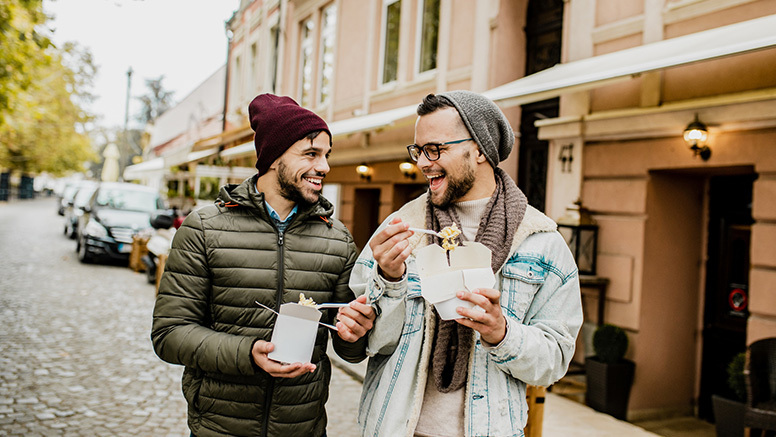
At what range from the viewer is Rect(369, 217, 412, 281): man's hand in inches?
66.9

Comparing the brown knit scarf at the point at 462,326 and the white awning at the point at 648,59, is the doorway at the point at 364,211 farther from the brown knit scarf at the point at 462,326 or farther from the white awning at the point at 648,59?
the brown knit scarf at the point at 462,326

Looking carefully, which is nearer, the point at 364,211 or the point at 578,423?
the point at 578,423

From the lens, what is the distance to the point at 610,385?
568cm

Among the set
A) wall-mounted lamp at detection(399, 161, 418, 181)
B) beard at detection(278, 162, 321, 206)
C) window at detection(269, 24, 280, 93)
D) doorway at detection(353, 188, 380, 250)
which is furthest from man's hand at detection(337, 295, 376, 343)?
window at detection(269, 24, 280, 93)

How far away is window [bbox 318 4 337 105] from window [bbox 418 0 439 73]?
12.4 ft

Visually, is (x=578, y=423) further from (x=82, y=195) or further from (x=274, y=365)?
(x=82, y=195)

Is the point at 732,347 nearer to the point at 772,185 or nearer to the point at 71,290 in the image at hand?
the point at 772,185

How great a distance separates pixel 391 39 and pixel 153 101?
198 feet

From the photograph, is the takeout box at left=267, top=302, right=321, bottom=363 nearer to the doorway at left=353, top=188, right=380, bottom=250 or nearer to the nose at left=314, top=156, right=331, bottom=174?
the nose at left=314, top=156, right=331, bottom=174

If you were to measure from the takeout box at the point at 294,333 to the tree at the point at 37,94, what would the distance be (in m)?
7.88

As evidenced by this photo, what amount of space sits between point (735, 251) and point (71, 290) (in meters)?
9.92

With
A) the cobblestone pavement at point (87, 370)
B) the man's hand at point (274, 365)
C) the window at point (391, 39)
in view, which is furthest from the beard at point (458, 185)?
the window at point (391, 39)

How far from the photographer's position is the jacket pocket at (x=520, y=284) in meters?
1.90

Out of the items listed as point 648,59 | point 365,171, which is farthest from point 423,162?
point 365,171
